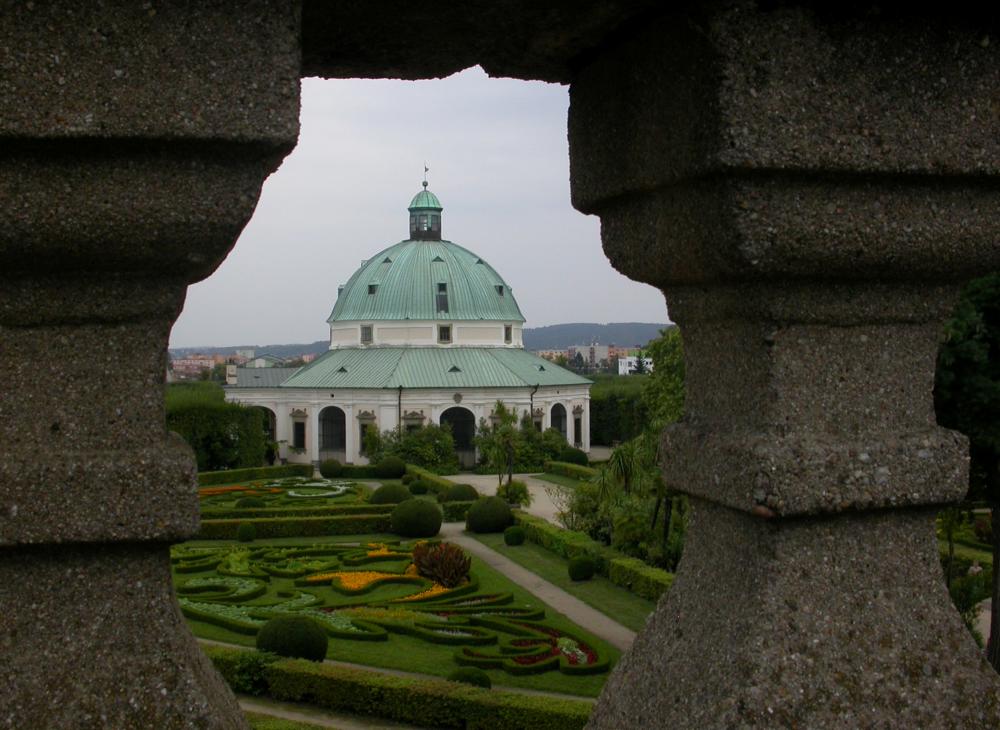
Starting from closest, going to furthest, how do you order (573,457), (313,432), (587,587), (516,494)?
1. (587,587)
2. (516,494)
3. (573,457)
4. (313,432)

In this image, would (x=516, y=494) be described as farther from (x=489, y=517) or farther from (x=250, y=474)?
(x=250, y=474)

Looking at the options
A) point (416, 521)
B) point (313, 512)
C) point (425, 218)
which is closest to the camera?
point (416, 521)

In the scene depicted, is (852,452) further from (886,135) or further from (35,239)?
(35,239)

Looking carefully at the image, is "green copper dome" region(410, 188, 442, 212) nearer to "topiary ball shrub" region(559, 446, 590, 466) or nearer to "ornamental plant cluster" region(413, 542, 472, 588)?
"topiary ball shrub" region(559, 446, 590, 466)

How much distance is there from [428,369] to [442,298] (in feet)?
16.1

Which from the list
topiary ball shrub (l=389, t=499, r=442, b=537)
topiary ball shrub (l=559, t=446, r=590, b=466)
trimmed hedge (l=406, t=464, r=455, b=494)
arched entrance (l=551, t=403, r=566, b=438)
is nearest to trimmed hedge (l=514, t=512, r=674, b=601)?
topiary ball shrub (l=389, t=499, r=442, b=537)

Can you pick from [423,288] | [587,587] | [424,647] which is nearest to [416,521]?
[587,587]

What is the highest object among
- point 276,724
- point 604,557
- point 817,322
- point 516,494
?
point 817,322

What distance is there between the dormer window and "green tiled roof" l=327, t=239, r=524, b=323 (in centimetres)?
15

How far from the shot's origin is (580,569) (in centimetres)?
1689

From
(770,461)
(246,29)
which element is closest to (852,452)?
(770,461)

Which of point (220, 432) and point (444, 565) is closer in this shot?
point (444, 565)

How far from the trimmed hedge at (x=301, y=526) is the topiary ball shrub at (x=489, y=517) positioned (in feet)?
6.50

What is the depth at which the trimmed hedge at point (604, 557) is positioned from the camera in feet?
49.9
